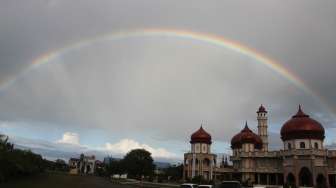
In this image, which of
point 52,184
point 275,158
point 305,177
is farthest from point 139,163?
point 305,177

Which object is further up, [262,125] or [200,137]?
[262,125]

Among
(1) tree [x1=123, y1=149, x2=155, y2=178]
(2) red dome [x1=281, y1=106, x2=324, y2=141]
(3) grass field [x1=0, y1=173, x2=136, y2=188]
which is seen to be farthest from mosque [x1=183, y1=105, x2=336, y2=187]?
(3) grass field [x1=0, y1=173, x2=136, y2=188]

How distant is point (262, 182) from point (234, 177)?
8955mm

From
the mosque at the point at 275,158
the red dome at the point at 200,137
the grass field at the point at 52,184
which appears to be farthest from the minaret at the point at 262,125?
the grass field at the point at 52,184

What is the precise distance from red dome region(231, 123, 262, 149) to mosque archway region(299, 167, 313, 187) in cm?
1727

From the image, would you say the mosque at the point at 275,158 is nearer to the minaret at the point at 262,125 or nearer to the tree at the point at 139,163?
the minaret at the point at 262,125

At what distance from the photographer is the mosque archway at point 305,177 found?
7838 cm

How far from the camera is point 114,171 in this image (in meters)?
160

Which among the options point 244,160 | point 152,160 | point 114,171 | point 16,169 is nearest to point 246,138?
point 244,160

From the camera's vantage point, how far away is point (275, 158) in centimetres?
8875

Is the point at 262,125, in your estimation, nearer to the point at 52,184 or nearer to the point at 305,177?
the point at 305,177

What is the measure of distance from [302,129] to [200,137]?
31.5 metres

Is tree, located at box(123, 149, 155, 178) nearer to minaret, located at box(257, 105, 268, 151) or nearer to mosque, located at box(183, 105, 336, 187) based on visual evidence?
mosque, located at box(183, 105, 336, 187)

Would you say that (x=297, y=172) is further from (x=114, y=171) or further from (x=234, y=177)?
(x=114, y=171)
